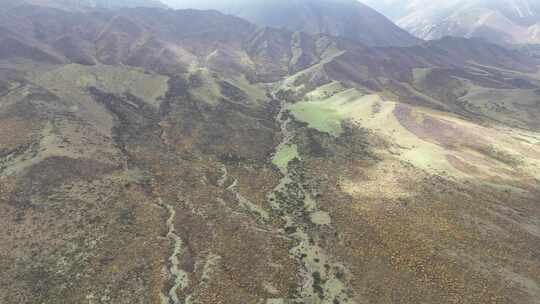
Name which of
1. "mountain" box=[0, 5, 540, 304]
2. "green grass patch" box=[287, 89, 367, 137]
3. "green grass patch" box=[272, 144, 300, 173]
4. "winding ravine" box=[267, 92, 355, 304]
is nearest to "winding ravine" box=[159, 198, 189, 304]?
"mountain" box=[0, 5, 540, 304]

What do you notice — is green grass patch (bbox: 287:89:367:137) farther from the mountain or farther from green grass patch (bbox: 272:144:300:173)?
green grass patch (bbox: 272:144:300:173)

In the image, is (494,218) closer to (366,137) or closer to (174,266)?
(366,137)

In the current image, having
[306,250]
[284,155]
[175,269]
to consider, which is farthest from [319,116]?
[175,269]

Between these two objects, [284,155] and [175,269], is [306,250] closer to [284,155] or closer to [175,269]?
[175,269]

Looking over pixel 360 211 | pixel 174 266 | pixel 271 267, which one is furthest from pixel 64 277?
pixel 360 211

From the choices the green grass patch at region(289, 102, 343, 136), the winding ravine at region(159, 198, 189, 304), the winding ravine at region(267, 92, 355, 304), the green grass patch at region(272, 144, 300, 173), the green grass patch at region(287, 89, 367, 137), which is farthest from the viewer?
the green grass patch at region(287, 89, 367, 137)

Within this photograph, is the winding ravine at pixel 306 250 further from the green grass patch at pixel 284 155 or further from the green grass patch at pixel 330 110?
the green grass patch at pixel 330 110

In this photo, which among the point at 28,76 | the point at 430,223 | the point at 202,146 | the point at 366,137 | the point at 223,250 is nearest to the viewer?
the point at 223,250

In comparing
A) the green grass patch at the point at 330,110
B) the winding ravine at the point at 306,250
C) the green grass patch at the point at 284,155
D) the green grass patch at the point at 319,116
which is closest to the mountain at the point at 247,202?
the winding ravine at the point at 306,250
